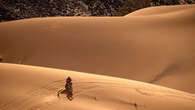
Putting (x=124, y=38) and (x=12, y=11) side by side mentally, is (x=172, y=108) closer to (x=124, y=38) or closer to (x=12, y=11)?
(x=124, y=38)

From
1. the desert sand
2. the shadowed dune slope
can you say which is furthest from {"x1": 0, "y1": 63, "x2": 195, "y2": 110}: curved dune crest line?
the shadowed dune slope

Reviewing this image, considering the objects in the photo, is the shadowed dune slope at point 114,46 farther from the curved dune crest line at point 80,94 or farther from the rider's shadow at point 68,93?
the rider's shadow at point 68,93

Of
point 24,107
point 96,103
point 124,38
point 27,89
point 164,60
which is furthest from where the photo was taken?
point 124,38

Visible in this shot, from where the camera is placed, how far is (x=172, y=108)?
13.6 ft

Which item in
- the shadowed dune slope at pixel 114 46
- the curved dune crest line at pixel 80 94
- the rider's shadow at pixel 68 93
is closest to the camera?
the curved dune crest line at pixel 80 94

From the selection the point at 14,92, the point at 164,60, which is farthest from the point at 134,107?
the point at 164,60

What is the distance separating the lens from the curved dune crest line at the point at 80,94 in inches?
150

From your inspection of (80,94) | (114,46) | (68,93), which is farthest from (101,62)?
(68,93)

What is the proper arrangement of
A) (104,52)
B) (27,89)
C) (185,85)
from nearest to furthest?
(27,89)
(185,85)
(104,52)

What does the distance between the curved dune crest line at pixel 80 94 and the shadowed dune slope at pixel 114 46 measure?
2.38 m

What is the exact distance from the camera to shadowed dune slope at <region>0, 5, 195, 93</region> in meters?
7.36

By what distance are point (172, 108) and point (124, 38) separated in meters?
4.76

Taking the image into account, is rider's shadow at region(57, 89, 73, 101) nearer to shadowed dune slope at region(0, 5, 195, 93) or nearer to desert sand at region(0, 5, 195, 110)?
desert sand at region(0, 5, 195, 110)

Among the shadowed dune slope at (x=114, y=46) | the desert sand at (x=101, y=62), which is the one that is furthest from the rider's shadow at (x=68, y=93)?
the shadowed dune slope at (x=114, y=46)
